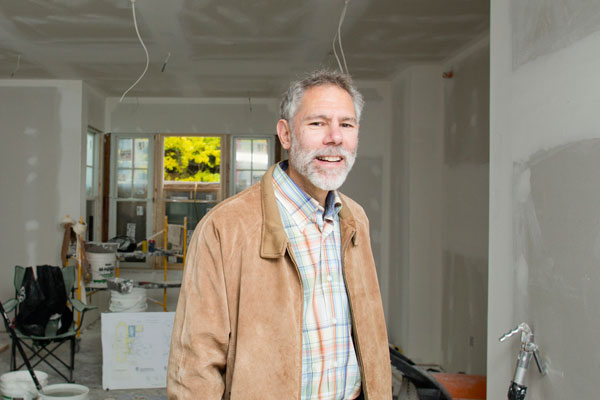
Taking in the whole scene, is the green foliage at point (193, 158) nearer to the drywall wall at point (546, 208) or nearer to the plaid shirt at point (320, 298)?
the drywall wall at point (546, 208)

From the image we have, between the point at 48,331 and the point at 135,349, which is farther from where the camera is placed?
the point at 48,331

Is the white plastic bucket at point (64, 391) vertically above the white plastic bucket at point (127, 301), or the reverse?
the white plastic bucket at point (127, 301)

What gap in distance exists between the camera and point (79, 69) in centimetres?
543

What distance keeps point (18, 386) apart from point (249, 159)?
424cm

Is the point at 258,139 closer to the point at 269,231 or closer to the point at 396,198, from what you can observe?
the point at 396,198

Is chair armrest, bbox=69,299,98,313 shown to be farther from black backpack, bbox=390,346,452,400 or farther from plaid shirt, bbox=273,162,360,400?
plaid shirt, bbox=273,162,360,400

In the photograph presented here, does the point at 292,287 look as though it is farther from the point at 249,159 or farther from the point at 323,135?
the point at 249,159

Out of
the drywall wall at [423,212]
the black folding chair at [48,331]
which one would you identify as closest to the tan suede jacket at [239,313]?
the black folding chair at [48,331]

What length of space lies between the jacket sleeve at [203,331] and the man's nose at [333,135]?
1.29ft

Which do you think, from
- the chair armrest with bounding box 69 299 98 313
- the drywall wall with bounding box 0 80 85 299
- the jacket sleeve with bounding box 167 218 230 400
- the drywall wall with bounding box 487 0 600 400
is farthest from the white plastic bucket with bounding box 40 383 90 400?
the drywall wall with bounding box 0 80 85 299

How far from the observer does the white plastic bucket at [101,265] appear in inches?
219

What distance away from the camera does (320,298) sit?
1.47 metres

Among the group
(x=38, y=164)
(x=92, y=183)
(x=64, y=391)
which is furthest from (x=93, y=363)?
(x=92, y=183)

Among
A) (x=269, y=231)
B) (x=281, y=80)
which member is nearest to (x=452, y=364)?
(x=281, y=80)
